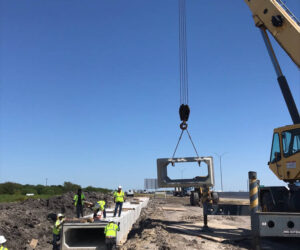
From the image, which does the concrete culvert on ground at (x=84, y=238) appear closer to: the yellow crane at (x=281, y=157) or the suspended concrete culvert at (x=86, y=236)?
the suspended concrete culvert at (x=86, y=236)

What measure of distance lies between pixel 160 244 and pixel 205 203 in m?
2.61

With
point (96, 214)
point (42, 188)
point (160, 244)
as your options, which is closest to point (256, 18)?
point (160, 244)

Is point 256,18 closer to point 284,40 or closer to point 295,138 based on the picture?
point 284,40

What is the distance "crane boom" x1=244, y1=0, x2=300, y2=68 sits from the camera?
10.5m

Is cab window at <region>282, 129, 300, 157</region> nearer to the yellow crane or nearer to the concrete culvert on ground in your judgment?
the yellow crane

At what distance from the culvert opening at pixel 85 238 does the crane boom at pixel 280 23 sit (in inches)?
382

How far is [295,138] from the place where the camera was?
28.1 feet

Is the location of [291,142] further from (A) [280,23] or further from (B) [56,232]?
(B) [56,232]

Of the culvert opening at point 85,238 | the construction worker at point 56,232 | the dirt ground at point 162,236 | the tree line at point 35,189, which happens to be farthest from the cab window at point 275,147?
the tree line at point 35,189

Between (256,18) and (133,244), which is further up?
(256,18)

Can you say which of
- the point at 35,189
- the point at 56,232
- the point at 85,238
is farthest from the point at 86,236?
the point at 35,189

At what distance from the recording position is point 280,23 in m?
11.0

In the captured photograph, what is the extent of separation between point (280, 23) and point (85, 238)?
11760 mm

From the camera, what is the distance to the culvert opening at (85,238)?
40.0 feet
